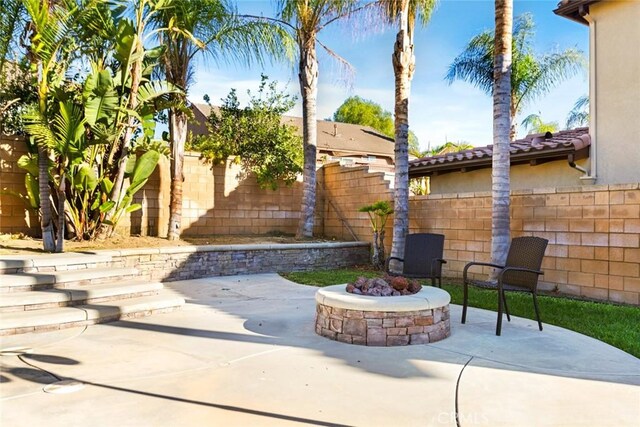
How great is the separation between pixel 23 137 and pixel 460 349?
9.77 m

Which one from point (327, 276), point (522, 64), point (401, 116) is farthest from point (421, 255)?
point (522, 64)

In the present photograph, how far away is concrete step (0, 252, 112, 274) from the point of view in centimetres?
681

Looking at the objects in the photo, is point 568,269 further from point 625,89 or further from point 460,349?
point 460,349

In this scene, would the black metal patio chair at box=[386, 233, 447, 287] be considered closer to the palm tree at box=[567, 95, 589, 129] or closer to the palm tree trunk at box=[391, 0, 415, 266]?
the palm tree trunk at box=[391, 0, 415, 266]

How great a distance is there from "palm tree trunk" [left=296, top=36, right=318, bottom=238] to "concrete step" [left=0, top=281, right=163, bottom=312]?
6.07 m

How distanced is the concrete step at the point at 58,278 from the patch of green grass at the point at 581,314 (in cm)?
545

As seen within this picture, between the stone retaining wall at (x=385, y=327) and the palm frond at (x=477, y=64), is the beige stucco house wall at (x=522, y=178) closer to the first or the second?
the palm frond at (x=477, y=64)

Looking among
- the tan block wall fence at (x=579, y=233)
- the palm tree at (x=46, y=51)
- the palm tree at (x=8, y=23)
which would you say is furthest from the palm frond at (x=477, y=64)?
the palm tree at (x=8, y=23)

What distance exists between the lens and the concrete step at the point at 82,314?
17.3 feet

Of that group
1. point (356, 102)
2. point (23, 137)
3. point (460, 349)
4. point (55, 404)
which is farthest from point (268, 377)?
point (356, 102)

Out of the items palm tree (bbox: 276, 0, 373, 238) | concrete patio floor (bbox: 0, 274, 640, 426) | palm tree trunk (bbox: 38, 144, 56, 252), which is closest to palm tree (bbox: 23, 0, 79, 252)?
palm tree trunk (bbox: 38, 144, 56, 252)

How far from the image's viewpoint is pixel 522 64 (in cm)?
1811

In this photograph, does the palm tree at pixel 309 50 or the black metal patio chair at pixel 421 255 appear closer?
the black metal patio chair at pixel 421 255

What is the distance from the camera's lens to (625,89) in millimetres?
9195
